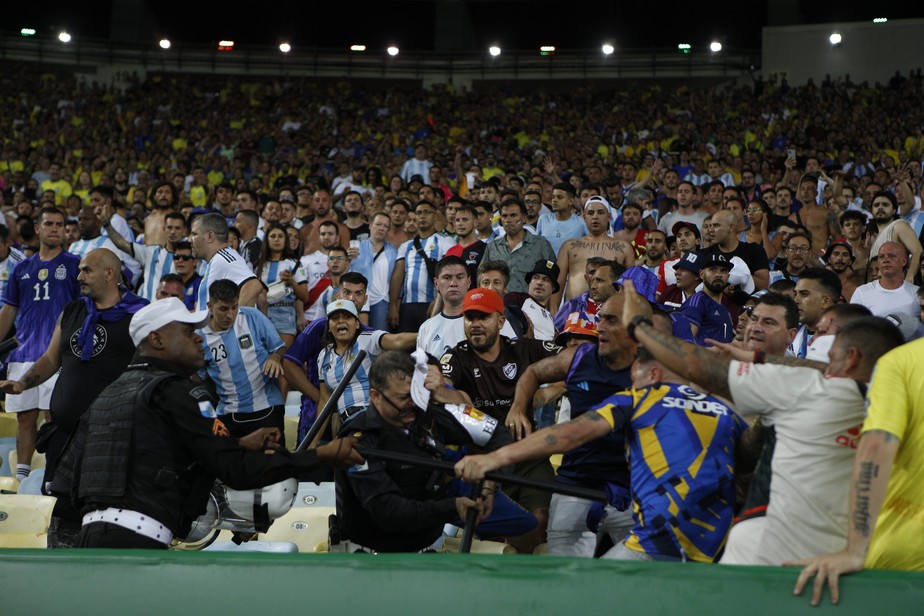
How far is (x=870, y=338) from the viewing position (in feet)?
11.8

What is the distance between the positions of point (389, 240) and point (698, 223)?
11.2 feet

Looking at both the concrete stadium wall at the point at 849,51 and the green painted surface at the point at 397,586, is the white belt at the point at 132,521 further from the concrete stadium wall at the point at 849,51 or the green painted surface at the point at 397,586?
the concrete stadium wall at the point at 849,51

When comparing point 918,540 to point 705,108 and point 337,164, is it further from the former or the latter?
point 705,108

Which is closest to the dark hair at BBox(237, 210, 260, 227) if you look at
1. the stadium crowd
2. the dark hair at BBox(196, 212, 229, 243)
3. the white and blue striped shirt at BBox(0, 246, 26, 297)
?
the stadium crowd

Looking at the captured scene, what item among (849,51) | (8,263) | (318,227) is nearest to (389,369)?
(318,227)

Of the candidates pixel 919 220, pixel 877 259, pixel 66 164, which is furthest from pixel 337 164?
pixel 877 259

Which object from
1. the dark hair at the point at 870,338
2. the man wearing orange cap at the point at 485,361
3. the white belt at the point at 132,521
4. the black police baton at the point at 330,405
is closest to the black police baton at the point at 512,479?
the white belt at the point at 132,521

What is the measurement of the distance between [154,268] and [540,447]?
7821 millimetres

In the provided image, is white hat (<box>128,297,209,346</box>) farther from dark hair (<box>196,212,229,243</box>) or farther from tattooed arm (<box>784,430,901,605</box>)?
dark hair (<box>196,212,229,243</box>)

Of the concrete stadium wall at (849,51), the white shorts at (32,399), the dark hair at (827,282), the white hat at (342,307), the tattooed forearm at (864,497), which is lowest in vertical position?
the white shorts at (32,399)

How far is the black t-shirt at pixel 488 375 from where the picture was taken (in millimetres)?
6383

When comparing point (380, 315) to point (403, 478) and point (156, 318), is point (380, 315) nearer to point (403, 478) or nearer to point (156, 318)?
point (403, 478)

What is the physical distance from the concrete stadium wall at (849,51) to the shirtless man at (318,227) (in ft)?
57.7

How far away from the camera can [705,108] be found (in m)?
23.2
